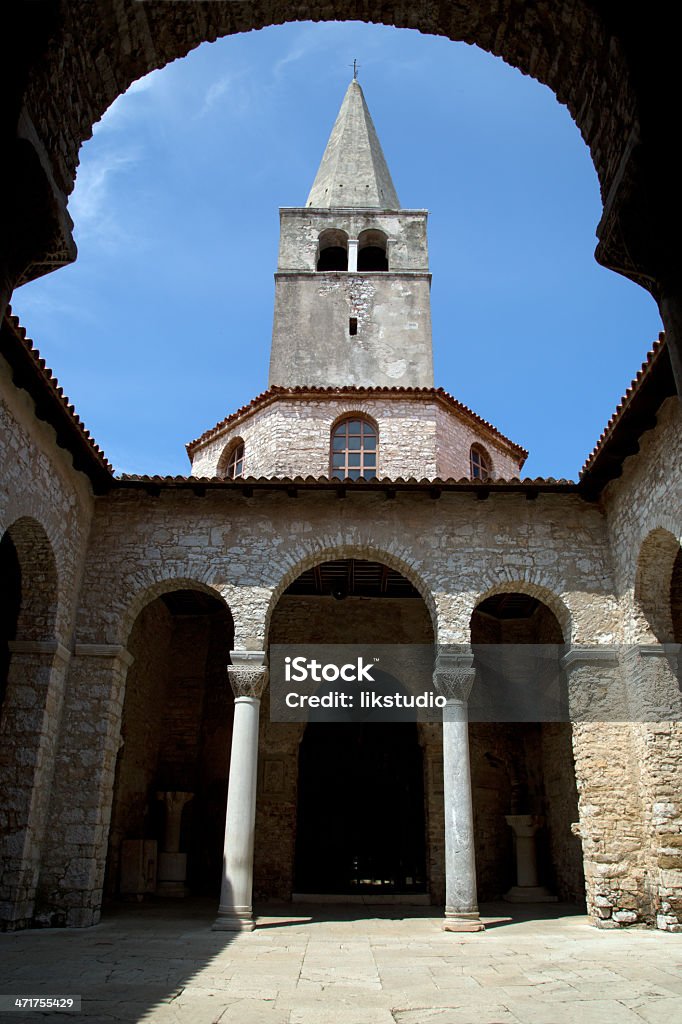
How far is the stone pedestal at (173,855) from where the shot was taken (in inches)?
520

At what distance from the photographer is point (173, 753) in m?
14.7

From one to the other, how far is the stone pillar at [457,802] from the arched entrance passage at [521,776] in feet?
9.92

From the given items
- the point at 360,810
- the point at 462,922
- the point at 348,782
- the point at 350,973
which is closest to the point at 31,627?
the point at 350,973

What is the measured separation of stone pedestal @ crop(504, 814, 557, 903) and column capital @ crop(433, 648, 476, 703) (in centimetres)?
423

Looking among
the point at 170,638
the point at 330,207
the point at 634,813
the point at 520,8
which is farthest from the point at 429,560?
the point at 330,207

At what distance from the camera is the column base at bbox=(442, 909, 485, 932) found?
954 centimetres

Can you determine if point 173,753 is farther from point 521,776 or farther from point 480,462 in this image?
point 480,462

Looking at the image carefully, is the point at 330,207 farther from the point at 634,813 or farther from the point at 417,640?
the point at 634,813

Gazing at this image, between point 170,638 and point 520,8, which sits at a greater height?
point 520,8

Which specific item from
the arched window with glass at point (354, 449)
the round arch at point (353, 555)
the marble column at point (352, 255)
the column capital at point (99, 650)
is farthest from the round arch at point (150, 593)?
the marble column at point (352, 255)

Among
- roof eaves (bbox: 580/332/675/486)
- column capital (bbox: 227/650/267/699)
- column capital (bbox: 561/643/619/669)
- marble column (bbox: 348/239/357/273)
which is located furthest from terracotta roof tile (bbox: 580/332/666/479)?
marble column (bbox: 348/239/357/273)

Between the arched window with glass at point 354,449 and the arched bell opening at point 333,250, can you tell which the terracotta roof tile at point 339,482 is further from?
the arched bell opening at point 333,250

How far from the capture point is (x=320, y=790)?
14016mm

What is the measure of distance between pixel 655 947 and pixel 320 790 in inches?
275
